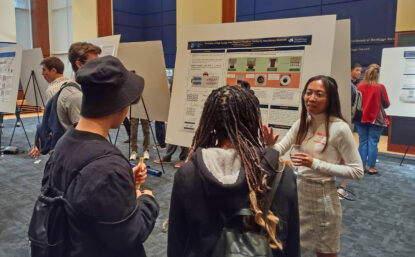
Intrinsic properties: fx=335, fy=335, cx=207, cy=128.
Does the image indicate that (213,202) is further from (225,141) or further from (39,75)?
(39,75)

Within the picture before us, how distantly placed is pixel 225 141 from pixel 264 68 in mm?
1347

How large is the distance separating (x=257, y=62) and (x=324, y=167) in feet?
3.17

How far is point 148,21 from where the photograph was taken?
1069cm

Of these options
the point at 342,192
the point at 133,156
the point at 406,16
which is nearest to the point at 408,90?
the point at 406,16

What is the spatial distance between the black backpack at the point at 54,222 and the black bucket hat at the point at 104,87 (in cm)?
17

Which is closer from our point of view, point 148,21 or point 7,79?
point 7,79

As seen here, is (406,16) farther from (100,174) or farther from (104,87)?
(100,174)

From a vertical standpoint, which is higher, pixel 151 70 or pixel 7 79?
pixel 151 70

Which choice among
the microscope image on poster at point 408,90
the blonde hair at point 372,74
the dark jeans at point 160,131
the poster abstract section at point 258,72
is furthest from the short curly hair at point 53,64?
the microscope image on poster at point 408,90

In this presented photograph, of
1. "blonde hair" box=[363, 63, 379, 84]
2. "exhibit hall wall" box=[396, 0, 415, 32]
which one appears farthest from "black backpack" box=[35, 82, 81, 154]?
"exhibit hall wall" box=[396, 0, 415, 32]

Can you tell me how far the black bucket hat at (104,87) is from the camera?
1.02m

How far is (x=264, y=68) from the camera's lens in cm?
232

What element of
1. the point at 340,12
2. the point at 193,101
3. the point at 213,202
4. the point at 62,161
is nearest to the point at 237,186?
the point at 213,202

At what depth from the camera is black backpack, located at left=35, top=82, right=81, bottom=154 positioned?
7.25ft
